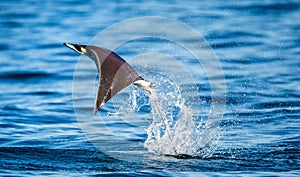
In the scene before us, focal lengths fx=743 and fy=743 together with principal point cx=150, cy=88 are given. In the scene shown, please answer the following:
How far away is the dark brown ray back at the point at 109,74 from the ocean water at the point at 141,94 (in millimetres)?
920

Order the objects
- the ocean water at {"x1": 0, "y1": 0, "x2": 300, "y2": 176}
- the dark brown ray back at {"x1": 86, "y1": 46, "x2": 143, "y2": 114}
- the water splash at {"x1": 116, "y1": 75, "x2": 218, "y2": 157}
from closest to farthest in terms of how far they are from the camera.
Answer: the dark brown ray back at {"x1": 86, "y1": 46, "x2": 143, "y2": 114}, the ocean water at {"x1": 0, "y1": 0, "x2": 300, "y2": 176}, the water splash at {"x1": 116, "y1": 75, "x2": 218, "y2": 157}

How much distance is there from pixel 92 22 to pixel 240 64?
5484 mm

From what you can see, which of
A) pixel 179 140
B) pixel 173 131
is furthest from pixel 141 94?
pixel 179 140

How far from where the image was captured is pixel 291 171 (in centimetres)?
Answer: 679

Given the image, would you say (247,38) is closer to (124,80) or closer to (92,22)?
(92,22)

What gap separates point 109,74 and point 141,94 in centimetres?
419

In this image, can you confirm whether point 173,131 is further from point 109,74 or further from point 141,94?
point 141,94

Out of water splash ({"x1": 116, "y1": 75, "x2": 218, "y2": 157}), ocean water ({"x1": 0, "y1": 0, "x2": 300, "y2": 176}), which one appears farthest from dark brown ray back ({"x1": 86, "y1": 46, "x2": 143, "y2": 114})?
ocean water ({"x1": 0, "y1": 0, "x2": 300, "y2": 176})

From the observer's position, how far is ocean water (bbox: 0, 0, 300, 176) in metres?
7.16

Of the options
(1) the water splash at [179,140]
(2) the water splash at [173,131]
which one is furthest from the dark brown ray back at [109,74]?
(1) the water splash at [179,140]

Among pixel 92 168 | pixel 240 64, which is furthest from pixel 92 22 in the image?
pixel 92 168

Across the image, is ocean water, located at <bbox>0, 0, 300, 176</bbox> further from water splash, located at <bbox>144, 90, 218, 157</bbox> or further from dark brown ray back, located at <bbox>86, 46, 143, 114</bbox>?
dark brown ray back, located at <bbox>86, 46, 143, 114</bbox>

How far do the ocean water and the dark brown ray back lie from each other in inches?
36.2

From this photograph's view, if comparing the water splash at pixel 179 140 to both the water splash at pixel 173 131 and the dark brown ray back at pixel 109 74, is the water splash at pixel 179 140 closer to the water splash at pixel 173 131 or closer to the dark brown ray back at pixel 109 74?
the water splash at pixel 173 131
